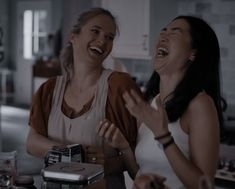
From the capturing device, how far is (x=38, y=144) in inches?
68.9

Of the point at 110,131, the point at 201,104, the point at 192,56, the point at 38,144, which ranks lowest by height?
the point at 38,144

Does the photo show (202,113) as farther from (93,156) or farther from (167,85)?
(93,156)

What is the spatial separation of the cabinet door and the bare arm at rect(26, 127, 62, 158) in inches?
63.0

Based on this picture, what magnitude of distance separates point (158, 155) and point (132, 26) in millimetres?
1959

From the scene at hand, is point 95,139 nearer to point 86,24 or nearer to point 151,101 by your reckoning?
point 151,101

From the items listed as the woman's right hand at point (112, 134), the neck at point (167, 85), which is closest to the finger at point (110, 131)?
the woman's right hand at point (112, 134)

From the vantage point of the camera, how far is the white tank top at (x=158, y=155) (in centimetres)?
148

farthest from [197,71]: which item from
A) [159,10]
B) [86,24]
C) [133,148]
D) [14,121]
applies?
[14,121]

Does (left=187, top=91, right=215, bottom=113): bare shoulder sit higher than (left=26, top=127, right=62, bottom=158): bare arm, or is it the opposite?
(left=187, top=91, right=215, bottom=113): bare shoulder

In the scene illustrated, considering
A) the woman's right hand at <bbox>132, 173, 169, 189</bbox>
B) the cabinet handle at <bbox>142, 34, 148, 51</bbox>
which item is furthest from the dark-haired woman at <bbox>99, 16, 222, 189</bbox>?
the cabinet handle at <bbox>142, 34, 148, 51</bbox>

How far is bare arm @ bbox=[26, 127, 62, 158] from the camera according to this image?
1.73 meters

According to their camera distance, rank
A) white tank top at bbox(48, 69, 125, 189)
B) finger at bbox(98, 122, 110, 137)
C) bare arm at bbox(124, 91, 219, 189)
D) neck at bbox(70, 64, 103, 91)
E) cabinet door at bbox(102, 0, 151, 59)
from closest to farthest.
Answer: bare arm at bbox(124, 91, 219, 189) → finger at bbox(98, 122, 110, 137) → white tank top at bbox(48, 69, 125, 189) → neck at bbox(70, 64, 103, 91) → cabinet door at bbox(102, 0, 151, 59)

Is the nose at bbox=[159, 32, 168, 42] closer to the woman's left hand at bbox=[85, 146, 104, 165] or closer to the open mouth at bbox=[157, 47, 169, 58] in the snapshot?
the open mouth at bbox=[157, 47, 169, 58]

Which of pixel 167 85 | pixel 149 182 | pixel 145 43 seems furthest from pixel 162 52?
pixel 145 43
